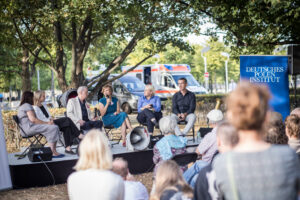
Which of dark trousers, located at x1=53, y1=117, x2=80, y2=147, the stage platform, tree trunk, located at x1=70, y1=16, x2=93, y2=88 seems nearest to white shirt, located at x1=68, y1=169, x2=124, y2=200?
the stage platform

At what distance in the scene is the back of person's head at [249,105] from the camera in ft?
6.17

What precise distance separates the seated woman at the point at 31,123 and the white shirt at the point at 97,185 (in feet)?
14.4

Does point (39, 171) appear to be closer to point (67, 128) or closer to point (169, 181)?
point (67, 128)

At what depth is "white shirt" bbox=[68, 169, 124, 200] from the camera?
2.53m

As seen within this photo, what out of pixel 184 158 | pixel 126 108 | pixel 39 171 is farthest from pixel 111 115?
pixel 126 108

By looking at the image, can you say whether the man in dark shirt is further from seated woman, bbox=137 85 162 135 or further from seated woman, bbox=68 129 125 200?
seated woman, bbox=68 129 125 200

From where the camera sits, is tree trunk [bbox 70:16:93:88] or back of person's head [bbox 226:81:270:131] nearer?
back of person's head [bbox 226:81:270:131]

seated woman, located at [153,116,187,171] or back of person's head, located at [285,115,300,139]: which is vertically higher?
back of person's head, located at [285,115,300,139]

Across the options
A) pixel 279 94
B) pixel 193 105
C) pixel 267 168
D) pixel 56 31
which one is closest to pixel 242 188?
pixel 267 168

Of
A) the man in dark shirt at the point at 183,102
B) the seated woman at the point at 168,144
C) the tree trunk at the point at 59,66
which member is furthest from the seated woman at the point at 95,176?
the tree trunk at the point at 59,66

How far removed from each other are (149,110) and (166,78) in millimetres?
13296

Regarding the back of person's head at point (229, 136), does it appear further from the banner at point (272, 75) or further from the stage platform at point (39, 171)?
the banner at point (272, 75)

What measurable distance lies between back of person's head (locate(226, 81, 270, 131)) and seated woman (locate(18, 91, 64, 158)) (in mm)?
5344

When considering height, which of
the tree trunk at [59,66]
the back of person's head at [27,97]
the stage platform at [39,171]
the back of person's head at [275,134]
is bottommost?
the stage platform at [39,171]
